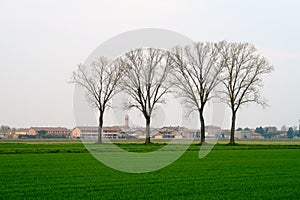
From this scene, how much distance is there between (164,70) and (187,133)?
41142 millimetres

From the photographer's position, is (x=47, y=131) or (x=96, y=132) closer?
(x=96, y=132)

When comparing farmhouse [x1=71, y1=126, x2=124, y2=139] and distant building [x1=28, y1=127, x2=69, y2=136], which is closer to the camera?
farmhouse [x1=71, y1=126, x2=124, y2=139]

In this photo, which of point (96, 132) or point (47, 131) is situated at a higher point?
point (47, 131)

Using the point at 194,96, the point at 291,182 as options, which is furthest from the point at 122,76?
the point at 291,182

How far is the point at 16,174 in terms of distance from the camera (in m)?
25.7

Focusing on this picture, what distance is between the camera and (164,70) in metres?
90.2

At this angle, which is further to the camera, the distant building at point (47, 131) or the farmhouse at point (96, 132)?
the distant building at point (47, 131)

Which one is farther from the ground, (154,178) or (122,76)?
(122,76)

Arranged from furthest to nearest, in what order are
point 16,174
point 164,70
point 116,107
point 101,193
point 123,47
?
point 164,70 → point 116,107 → point 123,47 → point 16,174 → point 101,193

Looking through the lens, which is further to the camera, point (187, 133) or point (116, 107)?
point (187, 133)

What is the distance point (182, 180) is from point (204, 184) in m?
1.88

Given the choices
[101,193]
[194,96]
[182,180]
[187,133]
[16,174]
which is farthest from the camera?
[194,96]

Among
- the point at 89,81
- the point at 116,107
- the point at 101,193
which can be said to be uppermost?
the point at 89,81

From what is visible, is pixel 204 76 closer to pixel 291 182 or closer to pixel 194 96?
pixel 194 96
